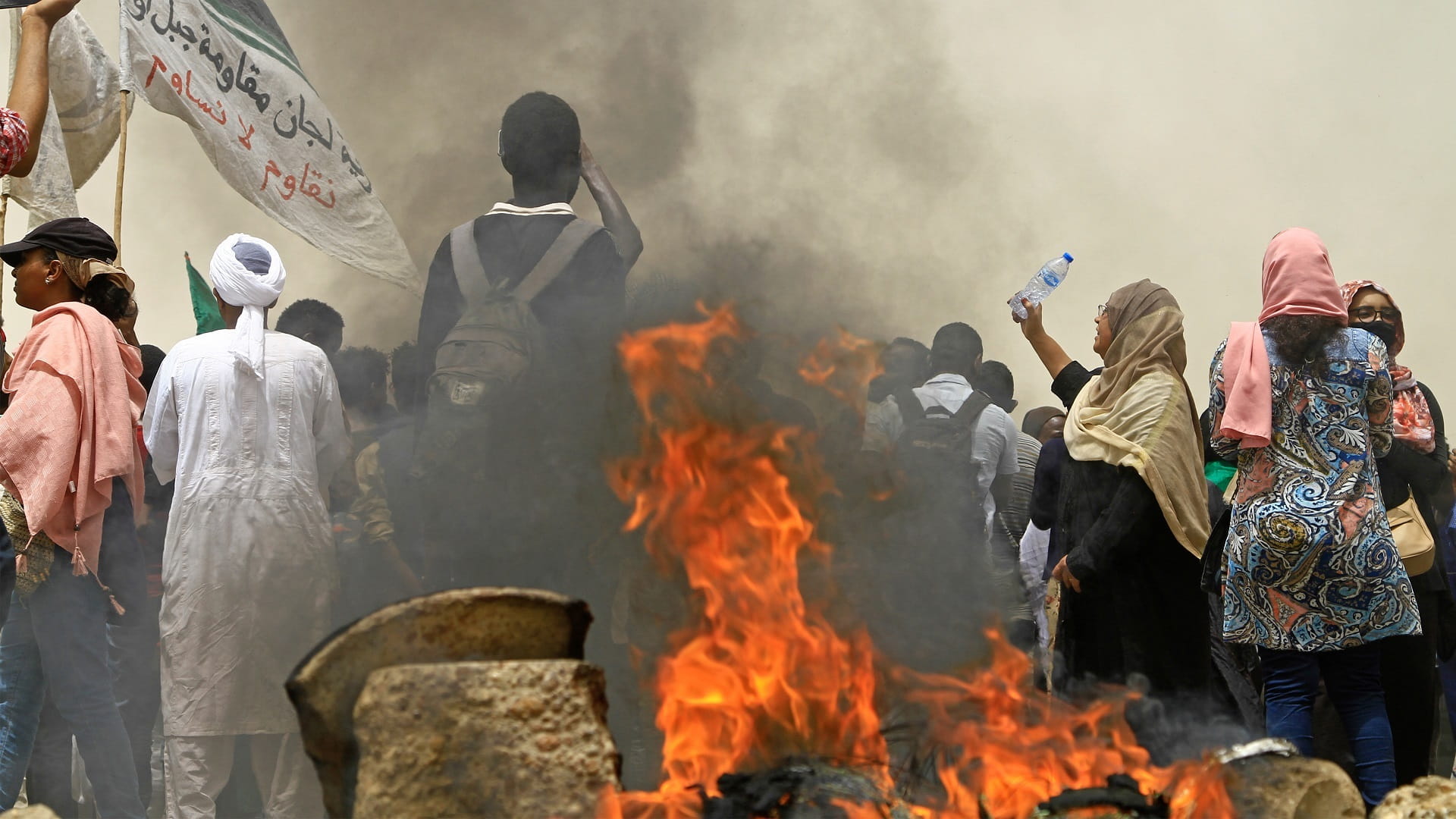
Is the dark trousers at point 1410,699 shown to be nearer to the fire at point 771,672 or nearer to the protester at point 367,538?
the fire at point 771,672

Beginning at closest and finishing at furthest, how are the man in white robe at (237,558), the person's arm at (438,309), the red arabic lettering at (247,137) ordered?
the man in white robe at (237,558)
the person's arm at (438,309)
the red arabic lettering at (247,137)

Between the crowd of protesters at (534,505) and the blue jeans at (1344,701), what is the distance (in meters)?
0.01

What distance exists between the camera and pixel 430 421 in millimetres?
4582

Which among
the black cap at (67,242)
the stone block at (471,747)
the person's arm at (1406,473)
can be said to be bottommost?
the stone block at (471,747)

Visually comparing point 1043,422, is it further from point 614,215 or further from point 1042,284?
point 614,215

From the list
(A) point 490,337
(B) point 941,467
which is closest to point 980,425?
(B) point 941,467

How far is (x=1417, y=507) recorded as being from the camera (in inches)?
196

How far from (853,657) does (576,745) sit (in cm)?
143

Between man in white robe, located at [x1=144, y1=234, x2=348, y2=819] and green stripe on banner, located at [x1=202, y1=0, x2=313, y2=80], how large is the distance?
2.84 meters

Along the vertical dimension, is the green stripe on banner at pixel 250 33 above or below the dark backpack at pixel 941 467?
above

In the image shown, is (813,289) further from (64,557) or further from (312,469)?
(64,557)

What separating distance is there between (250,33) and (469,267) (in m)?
3.31

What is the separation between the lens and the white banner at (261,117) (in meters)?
6.53

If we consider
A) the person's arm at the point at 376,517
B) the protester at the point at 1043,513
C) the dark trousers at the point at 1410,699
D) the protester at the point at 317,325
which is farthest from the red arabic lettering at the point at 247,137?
the dark trousers at the point at 1410,699
